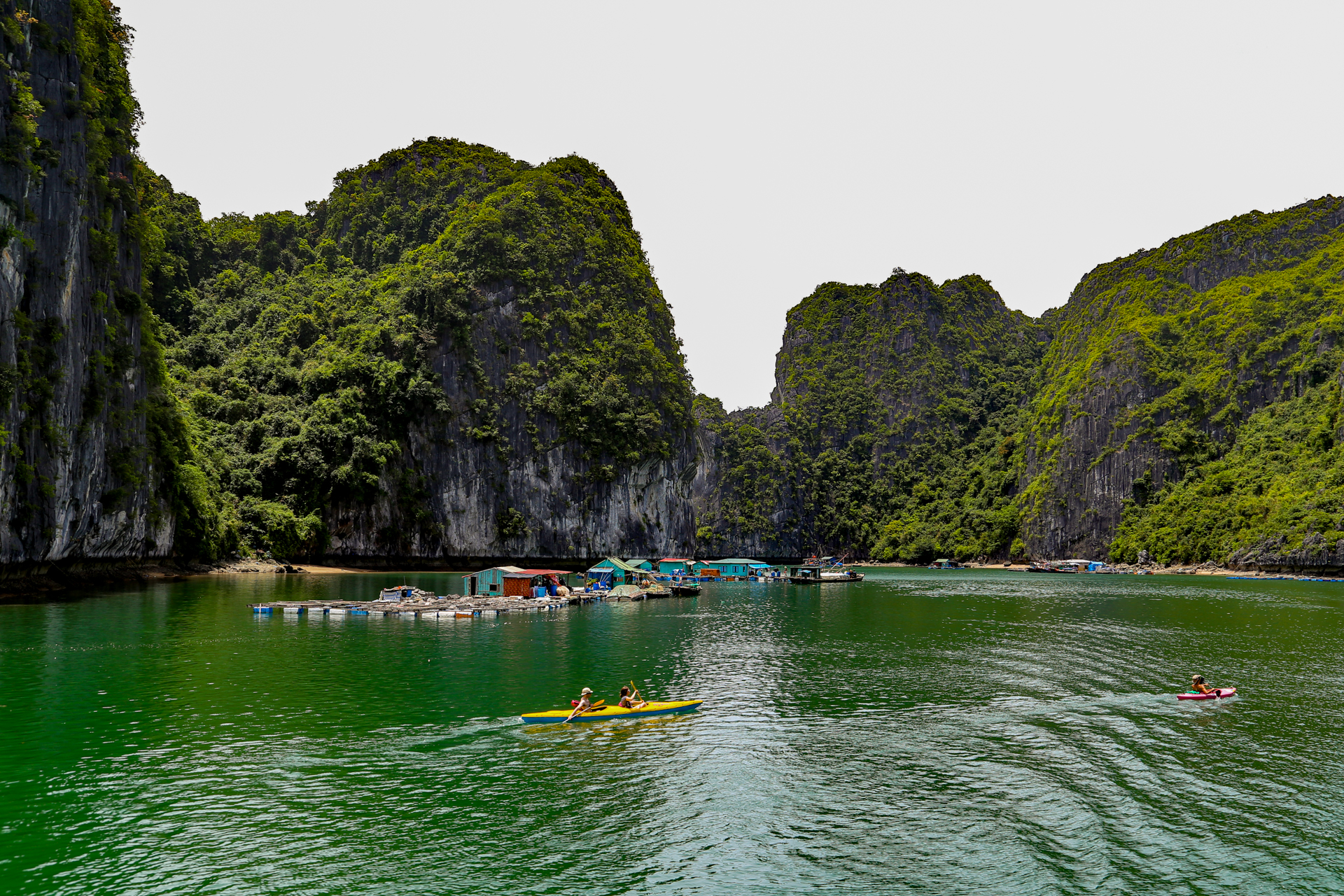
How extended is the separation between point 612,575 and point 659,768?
195 feet

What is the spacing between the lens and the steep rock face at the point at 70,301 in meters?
42.2

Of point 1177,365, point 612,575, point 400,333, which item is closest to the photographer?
point 612,575

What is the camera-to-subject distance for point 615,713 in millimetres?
23766

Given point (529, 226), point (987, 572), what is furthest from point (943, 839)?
point (987, 572)

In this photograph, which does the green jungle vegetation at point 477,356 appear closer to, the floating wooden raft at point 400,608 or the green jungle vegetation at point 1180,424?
the green jungle vegetation at point 1180,424

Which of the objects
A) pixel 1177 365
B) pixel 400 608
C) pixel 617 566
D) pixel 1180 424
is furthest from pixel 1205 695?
pixel 1177 365

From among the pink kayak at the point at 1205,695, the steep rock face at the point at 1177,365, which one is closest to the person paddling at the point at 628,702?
the pink kayak at the point at 1205,695

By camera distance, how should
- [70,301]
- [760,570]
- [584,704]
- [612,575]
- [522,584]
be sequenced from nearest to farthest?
[584,704]
[70,301]
[522,584]
[612,575]
[760,570]

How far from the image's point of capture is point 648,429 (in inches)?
4550

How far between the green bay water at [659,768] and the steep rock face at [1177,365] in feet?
354

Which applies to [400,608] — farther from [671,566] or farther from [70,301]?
[671,566]

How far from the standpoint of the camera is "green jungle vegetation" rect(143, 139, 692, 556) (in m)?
93.3

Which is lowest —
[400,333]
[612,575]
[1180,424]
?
[612,575]

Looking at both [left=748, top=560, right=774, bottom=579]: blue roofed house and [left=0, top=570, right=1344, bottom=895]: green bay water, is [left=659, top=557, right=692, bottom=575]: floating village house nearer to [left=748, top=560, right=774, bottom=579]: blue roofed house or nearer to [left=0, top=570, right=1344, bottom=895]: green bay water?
[left=748, top=560, right=774, bottom=579]: blue roofed house
